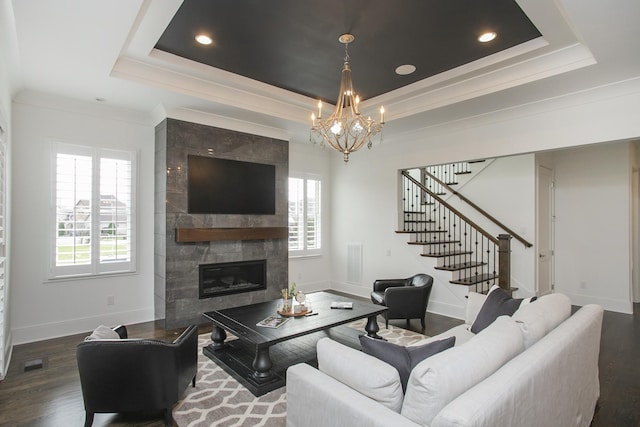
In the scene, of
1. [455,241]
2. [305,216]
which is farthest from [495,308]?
[305,216]

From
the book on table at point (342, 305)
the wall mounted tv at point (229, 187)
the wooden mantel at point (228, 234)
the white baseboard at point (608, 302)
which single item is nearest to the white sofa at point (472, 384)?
the book on table at point (342, 305)

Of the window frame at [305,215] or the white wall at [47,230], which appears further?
the window frame at [305,215]

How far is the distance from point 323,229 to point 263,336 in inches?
174

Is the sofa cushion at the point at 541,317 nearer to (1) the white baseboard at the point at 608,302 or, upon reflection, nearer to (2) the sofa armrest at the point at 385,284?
(2) the sofa armrest at the point at 385,284

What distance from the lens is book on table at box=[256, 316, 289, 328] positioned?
331cm

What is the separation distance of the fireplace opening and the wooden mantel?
0.43 m

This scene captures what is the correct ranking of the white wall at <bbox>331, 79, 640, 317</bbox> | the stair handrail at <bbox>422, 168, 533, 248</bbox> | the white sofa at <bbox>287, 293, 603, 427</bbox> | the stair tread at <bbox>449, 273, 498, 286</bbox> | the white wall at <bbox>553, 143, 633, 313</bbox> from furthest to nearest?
the stair handrail at <bbox>422, 168, 533, 248</bbox> → the white wall at <bbox>553, 143, 633, 313</bbox> → the stair tread at <bbox>449, 273, 498, 286</bbox> → the white wall at <bbox>331, 79, 640, 317</bbox> → the white sofa at <bbox>287, 293, 603, 427</bbox>

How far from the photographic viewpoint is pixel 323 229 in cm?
737

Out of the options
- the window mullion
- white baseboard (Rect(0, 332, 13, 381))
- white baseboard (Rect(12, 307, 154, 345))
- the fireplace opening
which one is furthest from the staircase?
white baseboard (Rect(0, 332, 13, 381))

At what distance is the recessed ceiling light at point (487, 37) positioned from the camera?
3271 mm

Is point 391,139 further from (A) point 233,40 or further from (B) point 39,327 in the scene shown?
(B) point 39,327

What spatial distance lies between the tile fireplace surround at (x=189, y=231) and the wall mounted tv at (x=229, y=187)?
0.09m

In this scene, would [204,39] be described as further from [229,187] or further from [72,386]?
[72,386]

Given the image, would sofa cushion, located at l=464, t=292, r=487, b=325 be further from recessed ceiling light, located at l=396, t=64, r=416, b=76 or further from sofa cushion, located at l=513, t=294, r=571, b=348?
recessed ceiling light, located at l=396, t=64, r=416, b=76
